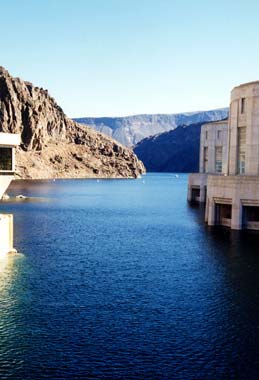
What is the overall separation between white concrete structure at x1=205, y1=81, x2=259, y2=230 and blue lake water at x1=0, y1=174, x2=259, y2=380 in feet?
14.0

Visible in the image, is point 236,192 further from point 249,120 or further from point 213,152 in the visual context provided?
point 213,152

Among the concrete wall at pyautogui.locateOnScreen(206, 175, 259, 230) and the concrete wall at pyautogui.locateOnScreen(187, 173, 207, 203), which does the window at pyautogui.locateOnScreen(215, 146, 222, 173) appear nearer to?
the concrete wall at pyautogui.locateOnScreen(187, 173, 207, 203)

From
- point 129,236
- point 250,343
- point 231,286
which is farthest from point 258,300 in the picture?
point 129,236

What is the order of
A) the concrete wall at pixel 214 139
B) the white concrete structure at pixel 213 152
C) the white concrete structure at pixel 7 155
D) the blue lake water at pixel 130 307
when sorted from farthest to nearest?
the white concrete structure at pixel 213 152, the concrete wall at pixel 214 139, the white concrete structure at pixel 7 155, the blue lake water at pixel 130 307

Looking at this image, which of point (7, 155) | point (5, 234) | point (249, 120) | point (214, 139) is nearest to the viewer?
point (5, 234)

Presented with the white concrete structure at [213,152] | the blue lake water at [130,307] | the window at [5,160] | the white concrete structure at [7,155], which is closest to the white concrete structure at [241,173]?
the blue lake water at [130,307]

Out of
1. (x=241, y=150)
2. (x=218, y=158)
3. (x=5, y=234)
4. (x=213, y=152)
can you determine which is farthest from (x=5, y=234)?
(x=218, y=158)

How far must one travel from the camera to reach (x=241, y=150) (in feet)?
237

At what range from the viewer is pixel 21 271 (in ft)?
143

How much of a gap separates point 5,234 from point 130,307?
19774mm

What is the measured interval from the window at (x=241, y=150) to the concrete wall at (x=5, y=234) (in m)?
35.3

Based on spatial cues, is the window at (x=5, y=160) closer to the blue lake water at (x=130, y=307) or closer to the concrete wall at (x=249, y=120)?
the blue lake water at (x=130, y=307)

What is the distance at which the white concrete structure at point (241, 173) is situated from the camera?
66.2m

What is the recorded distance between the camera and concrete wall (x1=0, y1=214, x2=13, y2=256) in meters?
48.6
